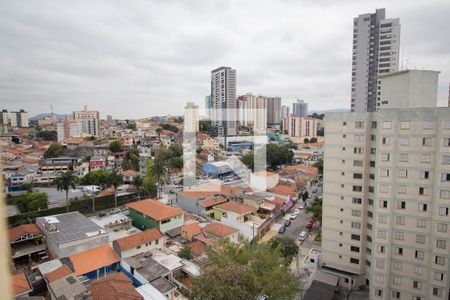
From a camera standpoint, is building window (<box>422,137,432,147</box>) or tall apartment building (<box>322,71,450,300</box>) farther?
building window (<box>422,137,432,147</box>)

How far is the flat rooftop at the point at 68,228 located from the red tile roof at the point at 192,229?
3.90 m

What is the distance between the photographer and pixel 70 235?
1148 cm

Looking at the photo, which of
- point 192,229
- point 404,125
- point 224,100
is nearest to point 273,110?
point 224,100

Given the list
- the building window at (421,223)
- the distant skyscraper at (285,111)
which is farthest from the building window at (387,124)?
the distant skyscraper at (285,111)

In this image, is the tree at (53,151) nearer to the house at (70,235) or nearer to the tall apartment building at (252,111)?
the house at (70,235)

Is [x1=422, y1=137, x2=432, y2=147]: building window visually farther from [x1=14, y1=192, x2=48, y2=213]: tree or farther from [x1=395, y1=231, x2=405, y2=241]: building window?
[x1=14, y1=192, x2=48, y2=213]: tree

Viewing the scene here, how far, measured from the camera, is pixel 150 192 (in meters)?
21.1

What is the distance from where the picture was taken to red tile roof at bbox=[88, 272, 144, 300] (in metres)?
7.89

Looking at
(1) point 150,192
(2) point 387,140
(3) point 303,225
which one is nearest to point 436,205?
(2) point 387,140

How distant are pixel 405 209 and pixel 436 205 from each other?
872 mm

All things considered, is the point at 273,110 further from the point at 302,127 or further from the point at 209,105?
the point at 209,105

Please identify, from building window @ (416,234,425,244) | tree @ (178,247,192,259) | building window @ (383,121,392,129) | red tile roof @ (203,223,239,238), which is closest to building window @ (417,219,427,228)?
building window @ (416,234,425,244)

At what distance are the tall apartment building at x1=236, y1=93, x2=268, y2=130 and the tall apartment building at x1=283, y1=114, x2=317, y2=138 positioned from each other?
7.30m

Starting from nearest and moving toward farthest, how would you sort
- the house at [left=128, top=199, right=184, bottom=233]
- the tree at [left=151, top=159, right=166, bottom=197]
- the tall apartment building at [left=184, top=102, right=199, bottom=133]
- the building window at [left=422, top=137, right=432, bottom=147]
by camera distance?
the building window at [left=422, top=137, right=432, bottom=147]
the house at [left=128, top=199, right=184, bottom=233]
the tree at [left=151, top=159, right=166, bottom=197]
the tall apartment building at [left=184, top=102, right=199, bottom=133]
